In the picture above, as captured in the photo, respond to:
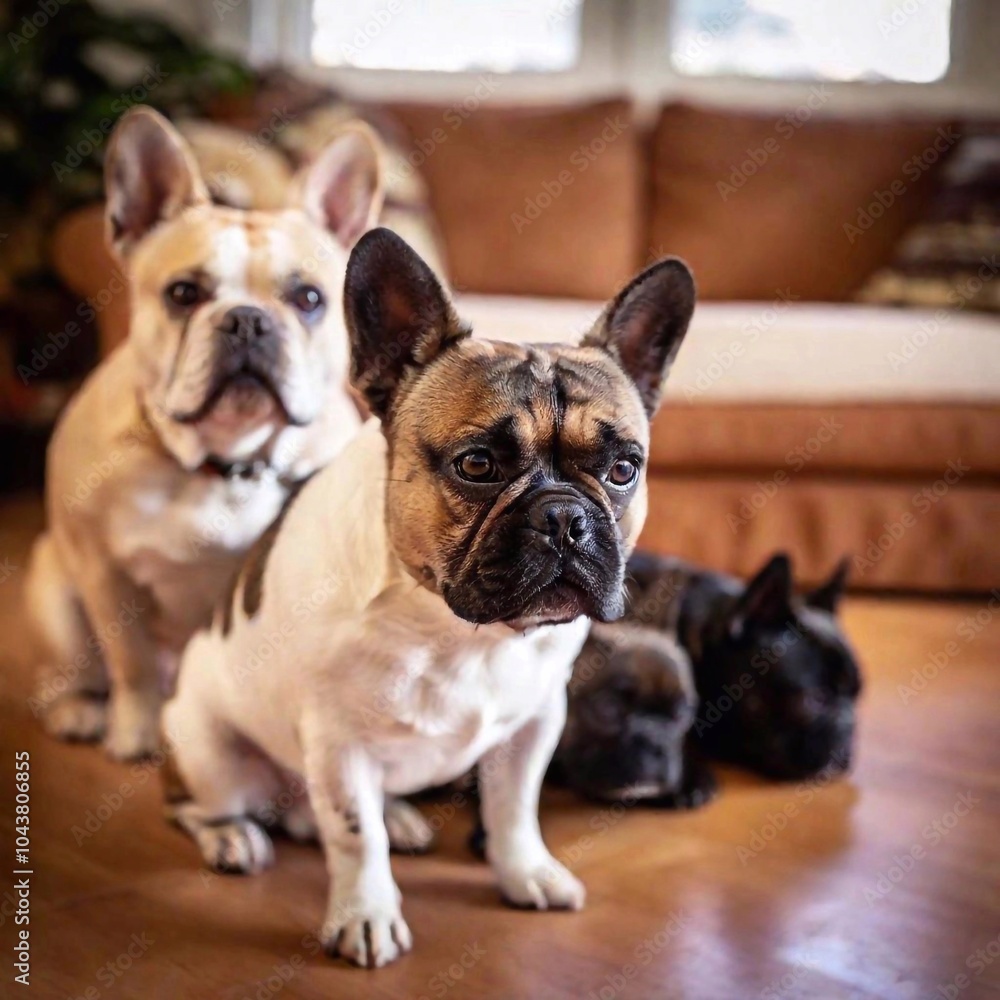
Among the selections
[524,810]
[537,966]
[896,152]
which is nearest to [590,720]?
[524,810]

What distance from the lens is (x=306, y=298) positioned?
193 centimetres

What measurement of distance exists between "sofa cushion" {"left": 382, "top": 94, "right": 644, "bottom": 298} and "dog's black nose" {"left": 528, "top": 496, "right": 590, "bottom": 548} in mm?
2746

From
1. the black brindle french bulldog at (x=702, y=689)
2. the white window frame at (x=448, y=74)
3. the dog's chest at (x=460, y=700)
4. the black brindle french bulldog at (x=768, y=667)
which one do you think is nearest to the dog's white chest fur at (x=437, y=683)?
the dog's chest at (x=460, y=700)

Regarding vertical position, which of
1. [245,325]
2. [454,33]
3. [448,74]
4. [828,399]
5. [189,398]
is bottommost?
[828,399]

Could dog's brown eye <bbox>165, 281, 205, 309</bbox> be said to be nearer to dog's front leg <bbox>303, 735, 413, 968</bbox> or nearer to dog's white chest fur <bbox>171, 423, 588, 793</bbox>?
dog's white chest fur <bbox>171, 423, 588, 793</bbox>

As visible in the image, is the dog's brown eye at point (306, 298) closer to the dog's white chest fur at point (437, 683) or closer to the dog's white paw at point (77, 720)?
the dog's white chest fur at point (437, 683)

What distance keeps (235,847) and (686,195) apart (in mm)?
2987

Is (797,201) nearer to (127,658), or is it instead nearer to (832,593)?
(832,593)

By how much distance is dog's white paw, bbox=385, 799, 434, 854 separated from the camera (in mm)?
1803

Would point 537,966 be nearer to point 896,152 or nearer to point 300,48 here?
point 896,152

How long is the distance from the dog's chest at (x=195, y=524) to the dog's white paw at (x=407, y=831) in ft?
1.62

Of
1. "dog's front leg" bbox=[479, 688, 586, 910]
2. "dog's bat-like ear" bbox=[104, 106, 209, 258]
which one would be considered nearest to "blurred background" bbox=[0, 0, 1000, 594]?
"dog's bat-like ear" bbox=[104, 106, 209, 258]

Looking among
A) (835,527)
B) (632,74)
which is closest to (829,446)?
(835,527)

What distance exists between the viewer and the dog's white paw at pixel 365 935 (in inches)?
57.1
